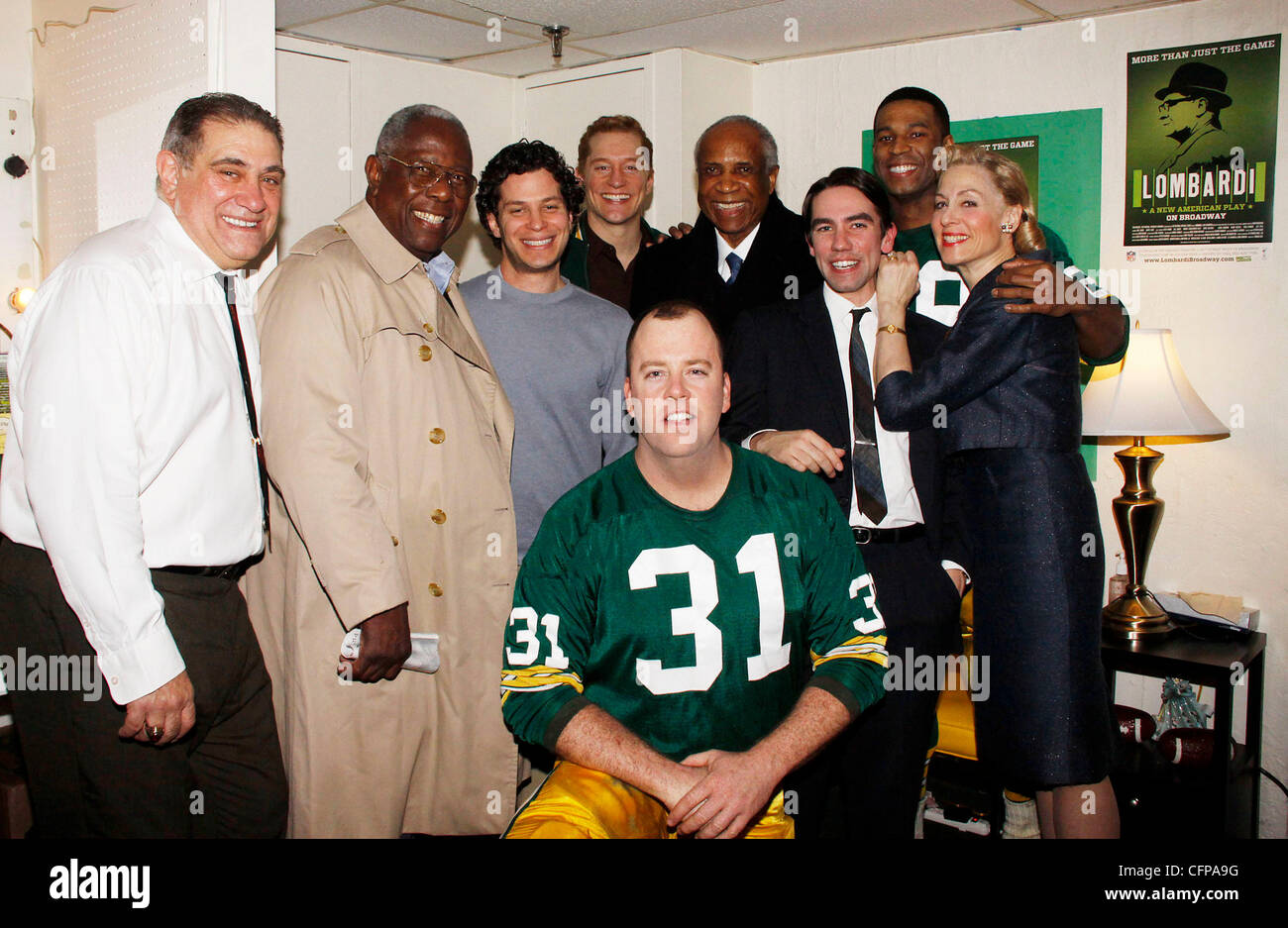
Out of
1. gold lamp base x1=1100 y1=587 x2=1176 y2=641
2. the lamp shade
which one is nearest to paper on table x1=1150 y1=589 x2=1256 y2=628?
gold lamp base x1=1100 y1=587 x2=1176 y2=641

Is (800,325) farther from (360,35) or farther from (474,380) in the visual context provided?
(360,35)

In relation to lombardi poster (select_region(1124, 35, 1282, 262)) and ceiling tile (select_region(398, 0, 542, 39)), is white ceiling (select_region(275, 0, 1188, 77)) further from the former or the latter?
lombardi poster (select_region(1124, 35, 1282, 262))

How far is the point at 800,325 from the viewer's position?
261cm

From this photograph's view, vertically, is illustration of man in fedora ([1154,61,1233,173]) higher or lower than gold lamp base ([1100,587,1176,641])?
higher

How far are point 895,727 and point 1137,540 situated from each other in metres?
1.55

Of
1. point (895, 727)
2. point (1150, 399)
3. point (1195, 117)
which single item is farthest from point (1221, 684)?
point (1195, 117)

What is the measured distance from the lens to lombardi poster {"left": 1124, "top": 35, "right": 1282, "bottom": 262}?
340cm

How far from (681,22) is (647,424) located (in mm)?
2309

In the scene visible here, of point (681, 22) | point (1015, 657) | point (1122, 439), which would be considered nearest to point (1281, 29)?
point (1122, 439)

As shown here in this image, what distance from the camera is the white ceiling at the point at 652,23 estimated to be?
11.6 ft

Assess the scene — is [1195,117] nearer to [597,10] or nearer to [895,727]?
[597,10]

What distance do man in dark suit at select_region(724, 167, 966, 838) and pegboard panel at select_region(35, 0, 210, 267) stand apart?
1559 millimetres

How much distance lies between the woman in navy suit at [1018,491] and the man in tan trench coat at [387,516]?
1048 millimetres

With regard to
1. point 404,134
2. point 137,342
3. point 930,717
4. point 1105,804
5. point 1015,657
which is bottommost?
point 1105,804
